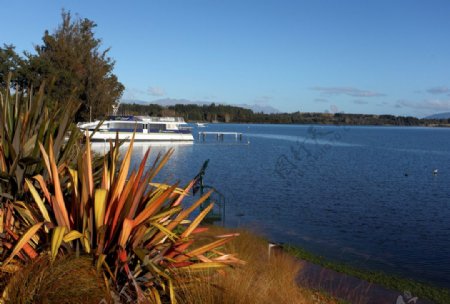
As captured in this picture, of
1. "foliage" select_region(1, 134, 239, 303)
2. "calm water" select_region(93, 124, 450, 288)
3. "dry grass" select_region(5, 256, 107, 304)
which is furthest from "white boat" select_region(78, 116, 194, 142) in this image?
"dry grass" select_region(5, 256, 107, 304)

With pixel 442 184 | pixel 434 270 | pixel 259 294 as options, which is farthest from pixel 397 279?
pixel 442 184

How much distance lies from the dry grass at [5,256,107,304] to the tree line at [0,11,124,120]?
36.1 meters

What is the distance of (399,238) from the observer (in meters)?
17.1

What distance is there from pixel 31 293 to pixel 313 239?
1331 cm

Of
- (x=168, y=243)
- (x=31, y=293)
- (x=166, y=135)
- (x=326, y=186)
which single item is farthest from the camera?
(x=166, y=135)

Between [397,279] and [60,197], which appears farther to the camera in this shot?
[397,279]

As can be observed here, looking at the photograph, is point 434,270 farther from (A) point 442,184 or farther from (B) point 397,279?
(A) point 442,184

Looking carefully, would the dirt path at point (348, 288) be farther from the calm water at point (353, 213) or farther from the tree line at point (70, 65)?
the tree line at point (70, 65)

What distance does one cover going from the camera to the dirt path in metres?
8.59

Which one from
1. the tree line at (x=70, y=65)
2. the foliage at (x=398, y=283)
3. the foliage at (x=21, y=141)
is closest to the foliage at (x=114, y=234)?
the foliage at (x=21, y=141)

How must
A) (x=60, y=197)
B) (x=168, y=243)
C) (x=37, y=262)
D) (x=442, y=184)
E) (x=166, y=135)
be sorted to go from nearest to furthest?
(x=37, y=262), (x=60, y=197), (x=168, y=243), (x=442, y=184), (x=166, y=135)

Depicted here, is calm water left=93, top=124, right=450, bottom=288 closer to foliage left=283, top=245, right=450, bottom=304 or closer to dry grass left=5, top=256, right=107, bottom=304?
foliage left=283, top=245, right=450, bottom=304

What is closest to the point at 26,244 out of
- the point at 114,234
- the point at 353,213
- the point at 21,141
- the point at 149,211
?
the point at 114,234

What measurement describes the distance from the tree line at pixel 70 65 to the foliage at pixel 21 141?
3354 centimetres
